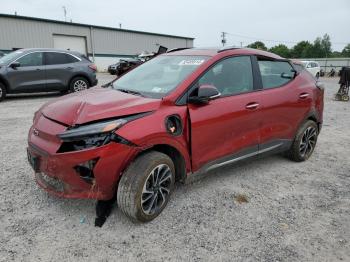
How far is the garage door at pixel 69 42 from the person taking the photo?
29391 mm

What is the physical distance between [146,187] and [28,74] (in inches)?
343

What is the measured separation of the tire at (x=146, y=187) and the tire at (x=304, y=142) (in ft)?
7.80

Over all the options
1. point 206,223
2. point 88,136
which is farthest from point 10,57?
point 206,223

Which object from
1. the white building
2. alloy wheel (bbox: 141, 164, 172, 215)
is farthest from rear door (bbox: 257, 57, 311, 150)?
the white building

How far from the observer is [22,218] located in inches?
127

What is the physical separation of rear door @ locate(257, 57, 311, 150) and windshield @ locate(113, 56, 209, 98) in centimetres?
106

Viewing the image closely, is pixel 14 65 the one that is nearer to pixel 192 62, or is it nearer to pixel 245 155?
pixel 192 62

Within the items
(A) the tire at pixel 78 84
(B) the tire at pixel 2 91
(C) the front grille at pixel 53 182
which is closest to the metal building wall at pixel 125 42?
(A) the tire at pixel 78 84

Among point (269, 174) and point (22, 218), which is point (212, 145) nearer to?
point (269, 174)

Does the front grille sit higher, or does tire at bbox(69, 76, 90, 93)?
tire at bbox(69, 76, 90, 93)

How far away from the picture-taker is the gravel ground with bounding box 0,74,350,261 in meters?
2.78

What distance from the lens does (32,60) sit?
410 inches

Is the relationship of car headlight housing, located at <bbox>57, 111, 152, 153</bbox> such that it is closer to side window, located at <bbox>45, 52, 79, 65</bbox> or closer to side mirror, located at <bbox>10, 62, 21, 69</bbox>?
side mirror, located at <bbox>10, 62, 21, 69</bbox>

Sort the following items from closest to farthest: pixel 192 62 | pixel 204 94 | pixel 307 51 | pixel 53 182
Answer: pixel 53 182, pixel 204 94, pixel 192 62, pixel 307 51
